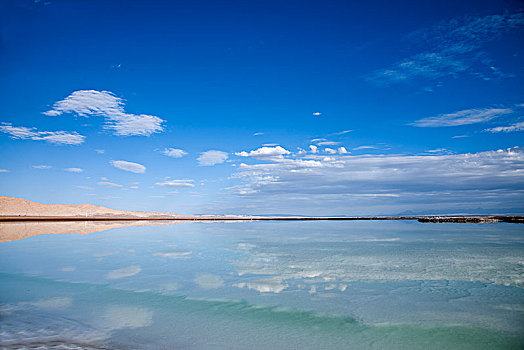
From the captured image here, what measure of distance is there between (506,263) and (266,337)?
456 inches

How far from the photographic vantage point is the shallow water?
557 cm

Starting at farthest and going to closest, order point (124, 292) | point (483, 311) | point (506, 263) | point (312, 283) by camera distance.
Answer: point (506, 263)
point (312, 283)
point (124, 292)
point (483, 311)

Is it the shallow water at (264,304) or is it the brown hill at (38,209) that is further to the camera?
the brown hill at (38,209)

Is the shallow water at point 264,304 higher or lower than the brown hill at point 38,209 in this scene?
lower

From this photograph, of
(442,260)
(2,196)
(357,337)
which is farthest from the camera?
(2,196)

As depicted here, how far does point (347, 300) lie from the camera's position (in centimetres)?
771

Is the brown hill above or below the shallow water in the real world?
above

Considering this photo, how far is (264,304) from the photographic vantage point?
24.6 feet

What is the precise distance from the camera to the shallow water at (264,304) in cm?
557

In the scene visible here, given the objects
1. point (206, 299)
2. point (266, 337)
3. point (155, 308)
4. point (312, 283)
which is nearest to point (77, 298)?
point (155, 308)

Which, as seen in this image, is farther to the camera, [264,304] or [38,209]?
[38,209]

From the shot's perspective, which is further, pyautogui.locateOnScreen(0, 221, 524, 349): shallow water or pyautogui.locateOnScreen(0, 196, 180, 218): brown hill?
pyautogui.locateOnScreen(0, 196, 180, 218): brown hill

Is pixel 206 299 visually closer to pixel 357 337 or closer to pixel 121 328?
pixel 121 328

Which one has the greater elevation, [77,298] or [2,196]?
[2,196]
